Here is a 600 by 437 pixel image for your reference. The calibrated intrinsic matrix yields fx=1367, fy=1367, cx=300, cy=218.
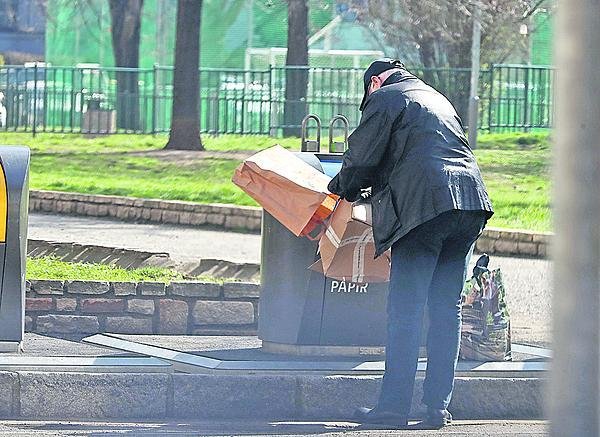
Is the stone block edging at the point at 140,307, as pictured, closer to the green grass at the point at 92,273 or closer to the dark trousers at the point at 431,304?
the green grass at the point at 92,273

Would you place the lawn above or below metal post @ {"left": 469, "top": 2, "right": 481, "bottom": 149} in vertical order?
below

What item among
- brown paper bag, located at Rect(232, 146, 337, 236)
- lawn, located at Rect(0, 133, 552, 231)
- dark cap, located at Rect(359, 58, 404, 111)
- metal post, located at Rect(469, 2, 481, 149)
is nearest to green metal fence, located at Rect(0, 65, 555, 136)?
lawn, located at Rect(0, 133, 552, 231)

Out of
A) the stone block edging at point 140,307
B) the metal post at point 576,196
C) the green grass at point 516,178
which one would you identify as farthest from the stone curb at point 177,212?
the metal post at point 576,196

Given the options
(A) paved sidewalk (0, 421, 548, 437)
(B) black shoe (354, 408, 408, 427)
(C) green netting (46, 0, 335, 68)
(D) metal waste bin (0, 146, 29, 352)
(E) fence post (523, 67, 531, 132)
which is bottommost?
(A) paved sidewalk (0, 421, 548, 437)

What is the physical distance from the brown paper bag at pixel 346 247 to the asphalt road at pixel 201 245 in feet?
7.47

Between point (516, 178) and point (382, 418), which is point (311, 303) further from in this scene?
point (516, 178)

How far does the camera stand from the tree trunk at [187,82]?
2178 centimetres

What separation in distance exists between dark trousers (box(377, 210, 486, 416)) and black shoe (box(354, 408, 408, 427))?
0.02 m

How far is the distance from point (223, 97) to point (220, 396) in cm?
1961

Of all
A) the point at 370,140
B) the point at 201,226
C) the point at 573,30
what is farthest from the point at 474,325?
the point at 201,226

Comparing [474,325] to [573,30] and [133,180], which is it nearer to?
[573,30]

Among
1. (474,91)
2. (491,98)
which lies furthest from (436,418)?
(491,98)

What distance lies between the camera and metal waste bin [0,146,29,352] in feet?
21.4

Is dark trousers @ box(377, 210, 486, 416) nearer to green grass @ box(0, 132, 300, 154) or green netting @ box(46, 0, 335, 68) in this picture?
green grass @ box(0, 132, 300, 154)
